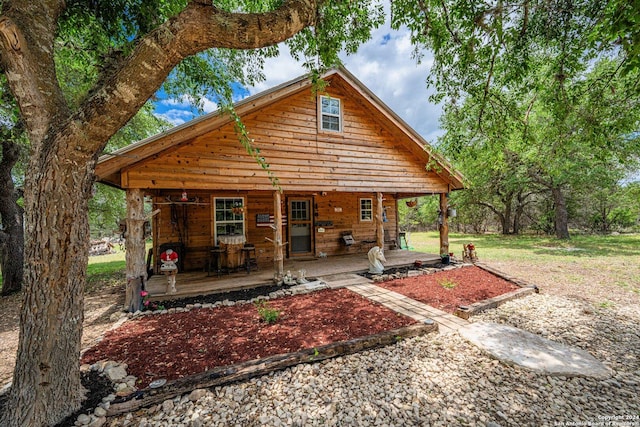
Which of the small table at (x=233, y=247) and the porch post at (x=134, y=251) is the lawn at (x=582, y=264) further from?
the porch post at (x=134, y=251)

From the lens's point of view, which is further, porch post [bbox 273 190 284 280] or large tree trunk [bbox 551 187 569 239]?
large tree trunk [bbox 551 187 569 239]

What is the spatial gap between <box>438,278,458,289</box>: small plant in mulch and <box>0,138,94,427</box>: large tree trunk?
6.78 m

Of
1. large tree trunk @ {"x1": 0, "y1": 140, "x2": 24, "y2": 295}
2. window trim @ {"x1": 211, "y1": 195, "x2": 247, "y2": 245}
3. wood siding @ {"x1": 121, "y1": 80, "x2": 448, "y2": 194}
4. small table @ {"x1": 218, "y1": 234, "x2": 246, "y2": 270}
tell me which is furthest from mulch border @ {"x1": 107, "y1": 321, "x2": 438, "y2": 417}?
large tree trunk @ {"x1": 0, "y1": 140, "x2": 24, "y2": 295}

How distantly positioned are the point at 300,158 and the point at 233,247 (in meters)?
3.22

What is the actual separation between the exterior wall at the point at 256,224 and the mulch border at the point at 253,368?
4.81 m

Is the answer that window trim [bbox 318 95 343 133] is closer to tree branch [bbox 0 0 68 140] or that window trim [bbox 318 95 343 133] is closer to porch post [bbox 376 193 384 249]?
porch post [bbox 376 193 384 249]

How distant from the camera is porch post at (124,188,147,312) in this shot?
5074mm

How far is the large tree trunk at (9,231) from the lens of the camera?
280 inches

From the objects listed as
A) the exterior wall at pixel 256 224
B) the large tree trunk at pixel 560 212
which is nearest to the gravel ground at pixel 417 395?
the exterior wall at pixel 256 224

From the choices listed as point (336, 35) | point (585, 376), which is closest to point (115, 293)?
point (336, 35)

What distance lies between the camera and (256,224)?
867 cm

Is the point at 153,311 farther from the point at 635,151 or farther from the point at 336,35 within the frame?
the point at 635,151

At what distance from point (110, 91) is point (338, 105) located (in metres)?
6.70

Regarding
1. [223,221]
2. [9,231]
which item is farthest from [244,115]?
[9,231]
